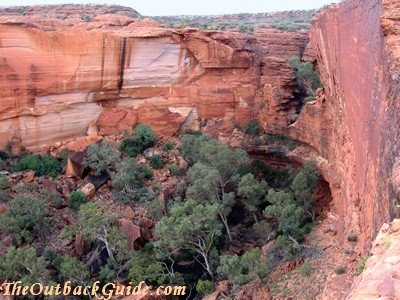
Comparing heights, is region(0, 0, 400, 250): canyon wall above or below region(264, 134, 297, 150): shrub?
above

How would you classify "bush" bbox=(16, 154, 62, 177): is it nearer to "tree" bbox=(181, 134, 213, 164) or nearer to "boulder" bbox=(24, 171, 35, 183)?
"boulder" bbox=(24, 171, 35, 183)

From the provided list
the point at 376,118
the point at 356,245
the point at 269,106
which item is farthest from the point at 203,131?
the point at 376,118

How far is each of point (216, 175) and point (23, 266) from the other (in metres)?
7.73

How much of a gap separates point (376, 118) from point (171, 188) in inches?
495

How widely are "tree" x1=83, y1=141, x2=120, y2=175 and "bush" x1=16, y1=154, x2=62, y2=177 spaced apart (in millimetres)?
1614

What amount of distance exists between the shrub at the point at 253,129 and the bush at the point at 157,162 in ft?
16.8

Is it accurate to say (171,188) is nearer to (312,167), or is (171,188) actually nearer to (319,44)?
(312,167)

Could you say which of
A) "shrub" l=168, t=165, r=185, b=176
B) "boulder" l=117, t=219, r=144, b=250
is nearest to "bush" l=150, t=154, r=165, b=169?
"shrub" l=168, t=165, r=185, b=176

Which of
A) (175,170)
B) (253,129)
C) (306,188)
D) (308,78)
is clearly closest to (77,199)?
(175,170)

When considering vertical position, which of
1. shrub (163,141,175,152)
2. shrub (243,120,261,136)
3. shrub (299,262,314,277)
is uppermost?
shrub (243,120,261,136)

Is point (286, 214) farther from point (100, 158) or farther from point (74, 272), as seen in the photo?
point (100, 158)

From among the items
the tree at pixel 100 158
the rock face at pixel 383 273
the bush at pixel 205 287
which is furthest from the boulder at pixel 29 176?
the rock face at pixel 383 273

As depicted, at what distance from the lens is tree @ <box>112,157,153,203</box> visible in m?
19.9

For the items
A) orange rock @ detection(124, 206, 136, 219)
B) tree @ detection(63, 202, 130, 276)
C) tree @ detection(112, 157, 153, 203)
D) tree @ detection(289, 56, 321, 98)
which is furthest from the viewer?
tree @ detection(289, 56, 321, 98)
